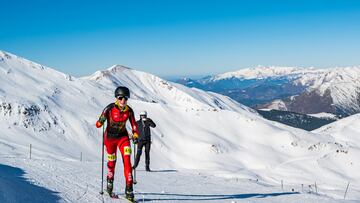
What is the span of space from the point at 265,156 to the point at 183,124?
1626 cm

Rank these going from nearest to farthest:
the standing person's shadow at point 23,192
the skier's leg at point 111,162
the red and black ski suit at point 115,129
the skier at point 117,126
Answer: the standing person's shadow at point 23,192, the skier at point 117,126, the red and black ski suit at point 115,129, the skier's leg at point 111,162

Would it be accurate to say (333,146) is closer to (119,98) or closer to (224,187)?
(224,187)

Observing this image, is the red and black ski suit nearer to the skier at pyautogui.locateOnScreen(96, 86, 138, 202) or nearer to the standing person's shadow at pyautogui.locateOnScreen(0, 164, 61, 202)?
the skier at pyautogui.locateOnScreen(96, 86, 138, 202)

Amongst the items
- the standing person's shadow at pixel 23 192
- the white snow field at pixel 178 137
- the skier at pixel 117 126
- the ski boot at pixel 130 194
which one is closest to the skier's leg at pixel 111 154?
the skier at pixel 117 126

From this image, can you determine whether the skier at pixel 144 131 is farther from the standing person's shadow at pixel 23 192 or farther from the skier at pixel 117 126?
the standing person's shadow at pixel 23 192

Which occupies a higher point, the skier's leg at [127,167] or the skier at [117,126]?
the skier at [117,126]

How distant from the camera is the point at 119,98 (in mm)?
10852

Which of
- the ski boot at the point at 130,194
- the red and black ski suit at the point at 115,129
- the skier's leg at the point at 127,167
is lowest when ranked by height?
the ski boot at the point at 130,194

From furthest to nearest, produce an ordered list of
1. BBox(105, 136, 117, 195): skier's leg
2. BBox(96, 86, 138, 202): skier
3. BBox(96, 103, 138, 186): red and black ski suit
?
BBox(105, 136, 117, 195): skier's leg → BBox(96, 103, 138, 186): red and black ski suit → BBox(96, 86, 138, 202): skier

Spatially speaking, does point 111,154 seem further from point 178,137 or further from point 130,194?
point 178,137

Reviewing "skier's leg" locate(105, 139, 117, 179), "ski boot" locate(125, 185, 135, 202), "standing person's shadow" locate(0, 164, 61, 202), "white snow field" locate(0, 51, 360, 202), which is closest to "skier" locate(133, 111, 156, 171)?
"white snow field" locate(0, 51, 360, 202)

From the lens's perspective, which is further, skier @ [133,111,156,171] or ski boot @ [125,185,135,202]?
skier @ [133,111,156,171]

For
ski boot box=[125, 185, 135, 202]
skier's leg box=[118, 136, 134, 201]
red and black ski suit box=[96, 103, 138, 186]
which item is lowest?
ski boot box=[125, 185, 135, 202]

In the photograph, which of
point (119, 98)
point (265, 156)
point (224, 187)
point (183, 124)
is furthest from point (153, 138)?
point (119, 98)
